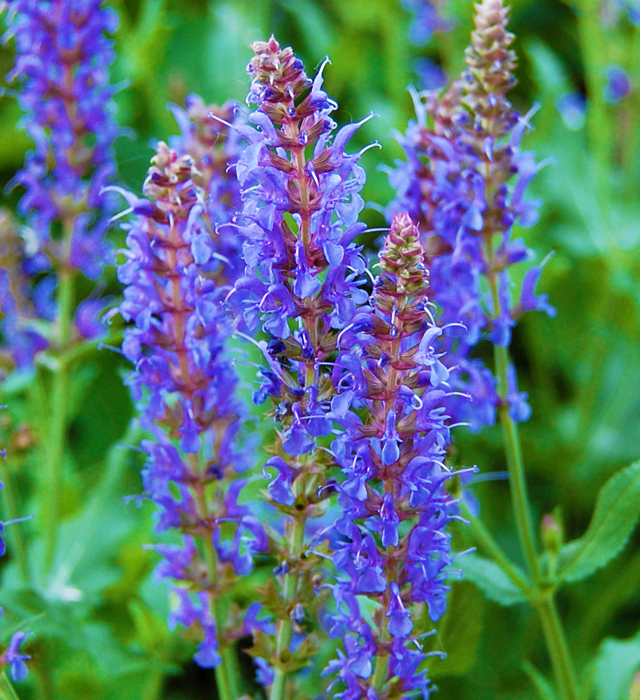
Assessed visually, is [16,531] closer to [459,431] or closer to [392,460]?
[459,431]

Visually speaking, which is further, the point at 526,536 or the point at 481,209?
the point at 526,536


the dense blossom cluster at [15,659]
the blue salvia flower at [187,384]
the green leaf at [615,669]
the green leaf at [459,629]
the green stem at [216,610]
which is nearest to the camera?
the dense blossom cluster at [15,659]

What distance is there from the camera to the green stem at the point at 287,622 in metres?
2.03

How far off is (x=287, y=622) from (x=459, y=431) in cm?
184

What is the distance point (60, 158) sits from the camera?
346 cm

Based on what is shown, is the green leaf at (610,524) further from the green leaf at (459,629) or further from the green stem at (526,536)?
the green leaf at (459,629)

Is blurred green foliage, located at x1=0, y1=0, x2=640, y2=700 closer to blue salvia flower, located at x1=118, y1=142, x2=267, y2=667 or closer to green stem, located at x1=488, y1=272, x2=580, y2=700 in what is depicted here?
green stem, located at x1=488, y1=272, x2=580, y2=700

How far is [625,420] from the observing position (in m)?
→ 5.00

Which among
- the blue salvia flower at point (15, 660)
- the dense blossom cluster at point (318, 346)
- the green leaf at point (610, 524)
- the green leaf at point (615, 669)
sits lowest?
the green leaf at point (615, 669)

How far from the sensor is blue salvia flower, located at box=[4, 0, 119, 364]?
3.24 m

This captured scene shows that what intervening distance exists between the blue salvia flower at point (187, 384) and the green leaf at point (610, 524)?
945 mm

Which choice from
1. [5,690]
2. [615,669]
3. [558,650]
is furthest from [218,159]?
Result: [615,669]

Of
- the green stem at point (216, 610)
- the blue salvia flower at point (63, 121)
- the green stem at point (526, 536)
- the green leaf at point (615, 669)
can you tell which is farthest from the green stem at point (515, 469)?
the blue salvia flower at point (63, 121)


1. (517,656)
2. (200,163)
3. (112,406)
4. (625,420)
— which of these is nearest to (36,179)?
(200,163)
